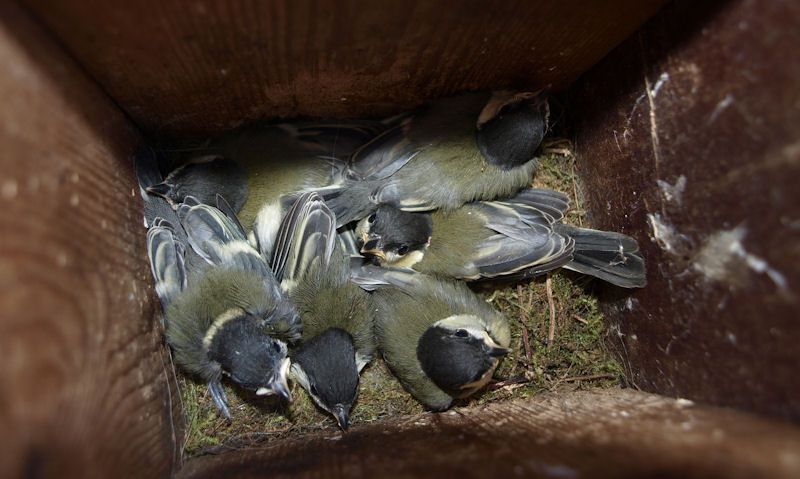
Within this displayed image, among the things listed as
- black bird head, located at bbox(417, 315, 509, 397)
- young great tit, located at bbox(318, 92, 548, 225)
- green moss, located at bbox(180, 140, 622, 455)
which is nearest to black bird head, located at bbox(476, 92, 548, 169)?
young great tit, located at bbox(318, 92, 548, 225)

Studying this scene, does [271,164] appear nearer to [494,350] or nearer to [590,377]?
[494,350]

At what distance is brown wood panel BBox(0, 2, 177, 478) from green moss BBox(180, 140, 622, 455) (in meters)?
0.29

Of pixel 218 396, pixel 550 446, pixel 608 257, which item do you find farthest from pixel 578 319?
pixel 218 396

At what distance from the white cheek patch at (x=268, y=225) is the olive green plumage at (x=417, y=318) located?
430 millimetres

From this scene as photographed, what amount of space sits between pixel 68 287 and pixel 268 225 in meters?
0.91

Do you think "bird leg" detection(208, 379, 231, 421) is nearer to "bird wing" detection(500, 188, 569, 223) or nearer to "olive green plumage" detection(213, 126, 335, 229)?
"olive green plumage" detection(213, 126, 335, 229)

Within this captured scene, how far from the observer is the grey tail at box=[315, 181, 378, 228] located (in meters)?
1.91

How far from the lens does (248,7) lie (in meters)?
1.17

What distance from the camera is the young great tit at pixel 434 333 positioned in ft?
5.66

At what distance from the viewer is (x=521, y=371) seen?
1.94 meters

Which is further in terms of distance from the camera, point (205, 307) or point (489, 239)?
point (489, 239)

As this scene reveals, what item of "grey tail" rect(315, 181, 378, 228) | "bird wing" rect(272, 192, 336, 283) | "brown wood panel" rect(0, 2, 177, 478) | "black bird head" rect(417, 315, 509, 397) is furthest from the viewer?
"grey tail" rect(315, 181, 378, 228)

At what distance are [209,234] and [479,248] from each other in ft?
3.07

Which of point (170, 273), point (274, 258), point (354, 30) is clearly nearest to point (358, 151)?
point (274, 258)
